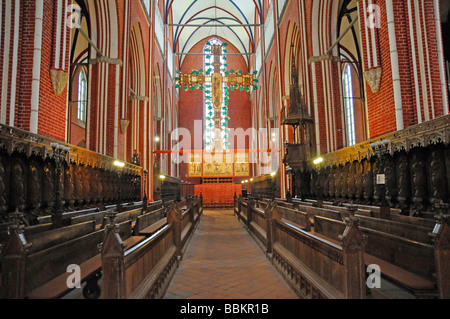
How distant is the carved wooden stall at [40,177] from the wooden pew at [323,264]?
370cm

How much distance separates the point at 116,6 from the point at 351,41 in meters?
12.5

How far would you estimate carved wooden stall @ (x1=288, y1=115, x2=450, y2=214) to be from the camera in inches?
211

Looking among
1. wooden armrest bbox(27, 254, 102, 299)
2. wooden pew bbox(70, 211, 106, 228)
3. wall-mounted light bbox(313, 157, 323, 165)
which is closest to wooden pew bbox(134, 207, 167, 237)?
wooden pew bbox(70, 211, 106, 228)

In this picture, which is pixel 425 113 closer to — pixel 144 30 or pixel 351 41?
pixel 351 41

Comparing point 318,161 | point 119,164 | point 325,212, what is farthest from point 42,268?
point 318,161

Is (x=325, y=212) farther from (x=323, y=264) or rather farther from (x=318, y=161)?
(x=318, y=161)

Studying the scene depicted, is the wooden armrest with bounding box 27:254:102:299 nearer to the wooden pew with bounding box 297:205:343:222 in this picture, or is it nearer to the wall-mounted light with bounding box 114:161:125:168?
the wooden pew with bounding box 297:205:343:222

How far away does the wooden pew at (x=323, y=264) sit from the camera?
2.42 metres

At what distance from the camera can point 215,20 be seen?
28062mm

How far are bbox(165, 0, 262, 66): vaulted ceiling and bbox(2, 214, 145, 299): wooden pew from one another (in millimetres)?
23123

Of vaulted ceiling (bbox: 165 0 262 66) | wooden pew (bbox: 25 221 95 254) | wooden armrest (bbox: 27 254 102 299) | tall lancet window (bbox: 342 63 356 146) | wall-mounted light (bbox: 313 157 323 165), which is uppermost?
vaulted ceiling (bbox: 165 0 262 66)

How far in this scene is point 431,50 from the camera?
260 inches

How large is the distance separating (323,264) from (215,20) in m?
28.6
